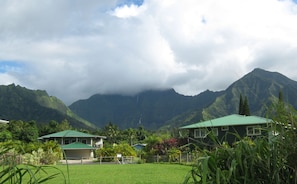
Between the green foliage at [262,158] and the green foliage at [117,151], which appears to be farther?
the green foliage at [117,151]

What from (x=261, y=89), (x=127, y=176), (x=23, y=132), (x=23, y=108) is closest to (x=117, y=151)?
(x=23, y=132)

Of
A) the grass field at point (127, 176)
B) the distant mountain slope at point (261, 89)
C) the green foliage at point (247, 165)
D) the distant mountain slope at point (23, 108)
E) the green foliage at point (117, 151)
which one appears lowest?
the grass field at point (127, 176)

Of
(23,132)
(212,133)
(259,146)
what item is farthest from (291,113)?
(23,132)

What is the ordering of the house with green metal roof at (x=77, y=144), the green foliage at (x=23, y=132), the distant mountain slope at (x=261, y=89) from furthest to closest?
the green foliage at (x=23, y=132) < the house with green metal roof at (x=77, y=144) < the distant mountain slope at (x=261, y=89)

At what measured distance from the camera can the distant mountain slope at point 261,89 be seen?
230 centimetres

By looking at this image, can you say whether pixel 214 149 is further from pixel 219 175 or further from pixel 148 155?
pixel 148 155

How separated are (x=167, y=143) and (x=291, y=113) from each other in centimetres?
3367

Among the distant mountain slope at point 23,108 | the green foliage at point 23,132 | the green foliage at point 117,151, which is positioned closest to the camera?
the green foliage at point 117,151

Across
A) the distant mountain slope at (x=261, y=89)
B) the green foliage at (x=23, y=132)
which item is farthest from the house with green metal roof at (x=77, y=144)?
the distant mountain slope at (x=261, y=89)

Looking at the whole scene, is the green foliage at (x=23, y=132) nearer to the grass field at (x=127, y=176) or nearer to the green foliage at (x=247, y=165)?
the grass field at (x=127, y=176)

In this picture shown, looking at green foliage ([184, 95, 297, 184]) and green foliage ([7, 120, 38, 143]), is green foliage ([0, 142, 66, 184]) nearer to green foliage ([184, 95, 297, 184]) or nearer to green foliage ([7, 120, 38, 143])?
green foliage ([184, 95, 297, 184])

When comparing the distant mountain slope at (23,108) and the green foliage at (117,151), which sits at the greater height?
the distant mountain slope at (23,108)

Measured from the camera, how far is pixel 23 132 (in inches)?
2232

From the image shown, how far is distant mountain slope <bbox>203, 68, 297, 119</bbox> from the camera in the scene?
7.55ft
